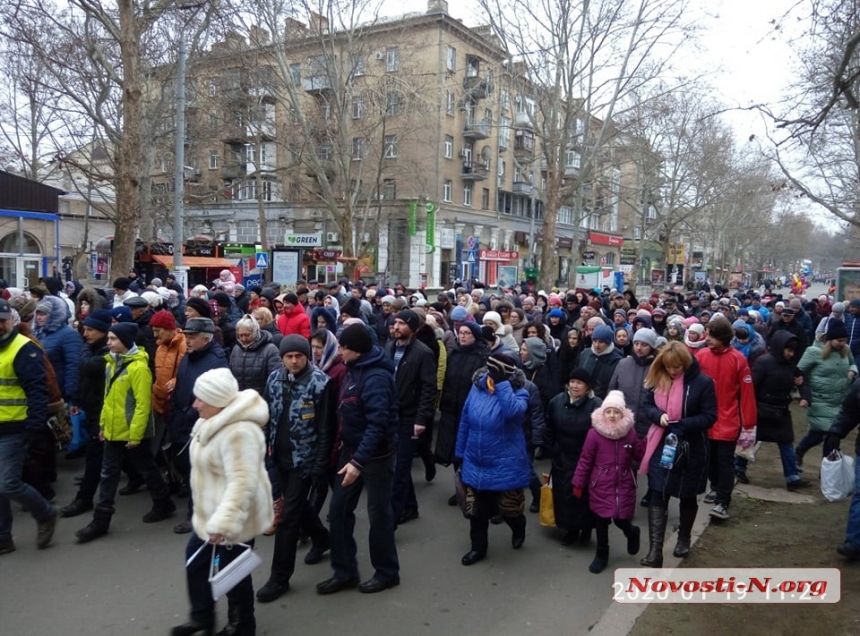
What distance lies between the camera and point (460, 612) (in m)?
4.24

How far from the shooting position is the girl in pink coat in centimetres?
480

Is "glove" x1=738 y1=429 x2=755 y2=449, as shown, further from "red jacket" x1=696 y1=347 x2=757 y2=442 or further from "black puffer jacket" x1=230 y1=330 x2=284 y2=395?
"black puffer jacket" x1=230 y1=330 x2=284 y2=395

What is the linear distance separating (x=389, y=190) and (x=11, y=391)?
35.2 metres

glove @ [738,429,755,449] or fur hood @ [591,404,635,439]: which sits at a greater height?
fur hood @ [591,404,635,439]

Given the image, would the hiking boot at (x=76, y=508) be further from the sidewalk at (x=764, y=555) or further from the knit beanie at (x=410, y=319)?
the sidewalk at (x=764, y=555)

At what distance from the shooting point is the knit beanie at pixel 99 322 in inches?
221

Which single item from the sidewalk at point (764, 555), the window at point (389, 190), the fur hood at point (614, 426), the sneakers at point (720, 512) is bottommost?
the sidewalk at point (764, 555)

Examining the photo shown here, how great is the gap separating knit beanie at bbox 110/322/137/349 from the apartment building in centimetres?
1768

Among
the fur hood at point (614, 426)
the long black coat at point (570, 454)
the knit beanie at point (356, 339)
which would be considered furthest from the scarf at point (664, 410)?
the knit beanie at point (356, 339)

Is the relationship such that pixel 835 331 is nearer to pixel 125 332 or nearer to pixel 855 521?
pixel 855 521

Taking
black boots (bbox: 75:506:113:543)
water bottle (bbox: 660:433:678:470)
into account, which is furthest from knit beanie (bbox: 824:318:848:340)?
black boots (bbox: 75:506:113:543)

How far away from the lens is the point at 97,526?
5.14m

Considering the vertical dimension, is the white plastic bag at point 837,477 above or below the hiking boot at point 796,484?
above

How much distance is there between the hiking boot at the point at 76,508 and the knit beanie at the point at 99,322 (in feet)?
4.97
